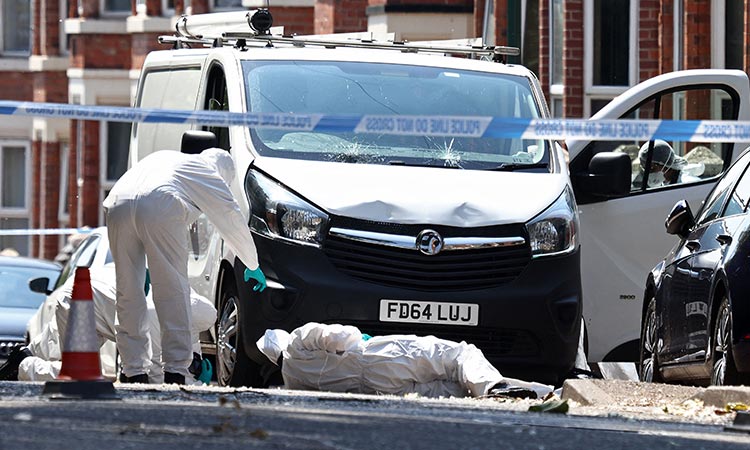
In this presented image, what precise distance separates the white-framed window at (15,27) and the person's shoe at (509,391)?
3166cm

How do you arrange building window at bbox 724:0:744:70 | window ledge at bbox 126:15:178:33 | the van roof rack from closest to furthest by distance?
the van roof rack
building window at bbox 724:0:744:70
window ledge at bbox 126:15:178:33

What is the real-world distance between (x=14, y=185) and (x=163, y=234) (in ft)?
99.6

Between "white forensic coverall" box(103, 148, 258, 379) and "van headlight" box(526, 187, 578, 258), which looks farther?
"van headlight" box(526, 187, 578, 258)

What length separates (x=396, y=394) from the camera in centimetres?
1133

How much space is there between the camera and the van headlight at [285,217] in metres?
11.8

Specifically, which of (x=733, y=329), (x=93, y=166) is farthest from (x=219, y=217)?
(x=93, y=166)

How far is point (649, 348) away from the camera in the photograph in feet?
42.7

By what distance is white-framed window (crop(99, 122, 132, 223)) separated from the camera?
36469 mm

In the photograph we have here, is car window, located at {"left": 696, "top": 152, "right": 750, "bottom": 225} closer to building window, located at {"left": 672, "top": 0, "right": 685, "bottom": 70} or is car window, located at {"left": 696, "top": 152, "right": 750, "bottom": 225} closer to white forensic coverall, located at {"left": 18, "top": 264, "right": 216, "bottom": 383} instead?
white forensic coverall, located at {"left": 18, "top": 264, "right": 216, "bottom": 383}

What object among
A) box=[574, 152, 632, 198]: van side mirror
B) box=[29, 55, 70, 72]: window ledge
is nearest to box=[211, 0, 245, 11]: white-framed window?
box=[29, 55, 70, 72]: window ledge

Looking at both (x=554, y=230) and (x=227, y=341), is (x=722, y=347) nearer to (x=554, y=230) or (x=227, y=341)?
(x=554, y=230)

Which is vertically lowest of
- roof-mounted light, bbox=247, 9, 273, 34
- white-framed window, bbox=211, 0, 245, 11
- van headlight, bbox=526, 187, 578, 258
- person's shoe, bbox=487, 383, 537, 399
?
person's shoe, bbox=487, 383, 537, 399

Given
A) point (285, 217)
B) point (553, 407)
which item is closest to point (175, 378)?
point (285, 217)

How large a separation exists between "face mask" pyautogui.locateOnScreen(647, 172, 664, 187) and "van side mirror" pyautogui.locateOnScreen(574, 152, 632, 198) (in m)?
0.60
